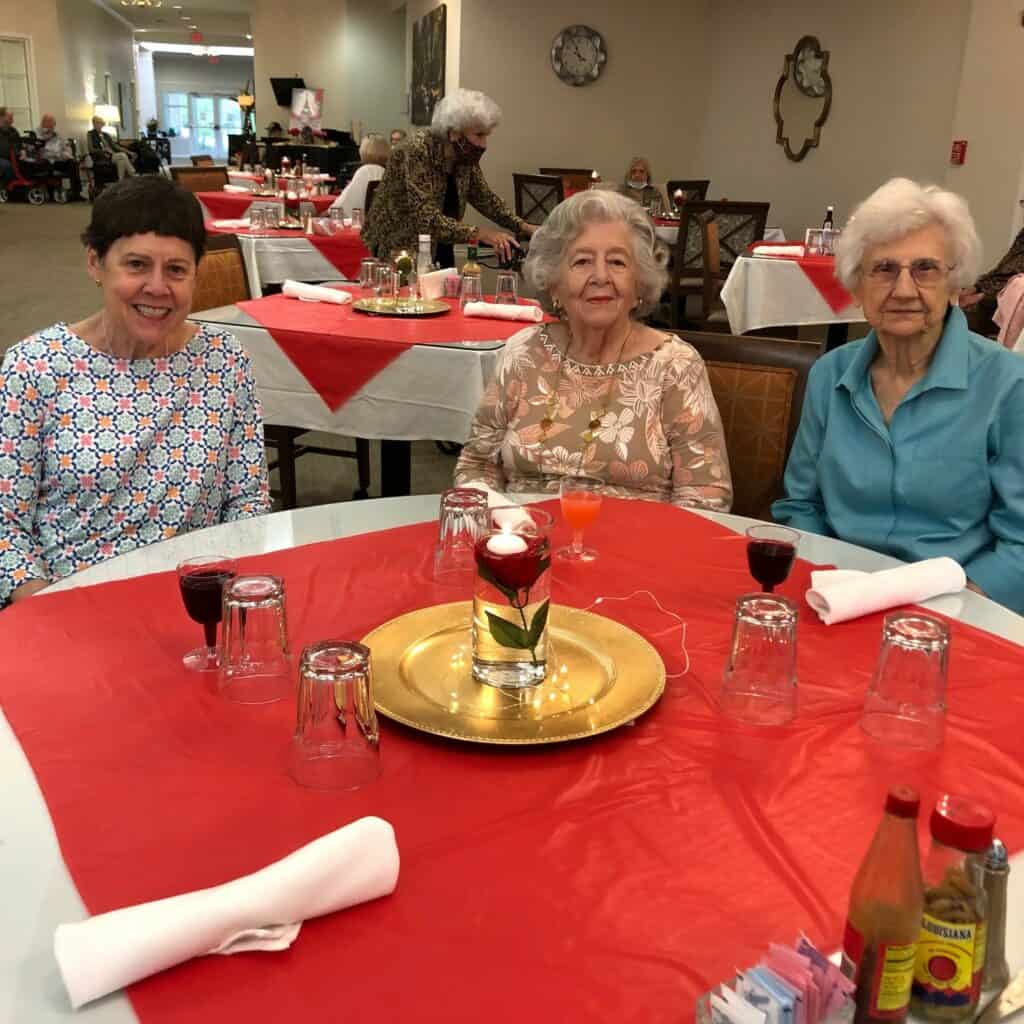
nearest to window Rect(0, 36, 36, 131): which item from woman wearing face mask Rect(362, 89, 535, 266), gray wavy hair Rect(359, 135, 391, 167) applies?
gray wavy hair Rect(359, 135, 391, 167)

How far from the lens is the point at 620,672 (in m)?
1.24

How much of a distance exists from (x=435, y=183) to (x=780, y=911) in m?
4.28

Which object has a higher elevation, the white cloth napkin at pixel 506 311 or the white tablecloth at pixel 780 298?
the white cloth napkin at pixel 506 311

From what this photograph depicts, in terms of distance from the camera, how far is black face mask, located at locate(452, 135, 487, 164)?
4.63 m

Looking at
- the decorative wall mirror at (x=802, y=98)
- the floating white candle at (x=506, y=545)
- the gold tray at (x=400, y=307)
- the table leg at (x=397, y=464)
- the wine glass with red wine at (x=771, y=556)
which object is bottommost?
the table leg at (x=397, y=464)

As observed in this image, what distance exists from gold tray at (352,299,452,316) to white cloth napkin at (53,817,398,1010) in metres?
2.70

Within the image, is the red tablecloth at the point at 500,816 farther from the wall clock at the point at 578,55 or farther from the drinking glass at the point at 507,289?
the wall clock at the point at 578,55

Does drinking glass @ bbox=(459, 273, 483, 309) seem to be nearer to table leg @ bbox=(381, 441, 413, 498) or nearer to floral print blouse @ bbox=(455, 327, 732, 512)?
table leg @ bbox=(381, 441, 413, 498)

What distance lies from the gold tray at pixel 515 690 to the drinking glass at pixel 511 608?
0.07 ft

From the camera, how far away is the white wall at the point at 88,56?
20828mm

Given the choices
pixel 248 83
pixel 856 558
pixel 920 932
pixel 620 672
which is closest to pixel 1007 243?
pixel 856 558

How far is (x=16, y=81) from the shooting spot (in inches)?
794

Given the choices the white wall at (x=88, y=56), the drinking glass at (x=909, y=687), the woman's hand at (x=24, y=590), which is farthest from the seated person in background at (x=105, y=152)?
the drinking glass at (x=909, y=687)

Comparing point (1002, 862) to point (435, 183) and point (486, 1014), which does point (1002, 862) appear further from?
point (435, 183)
